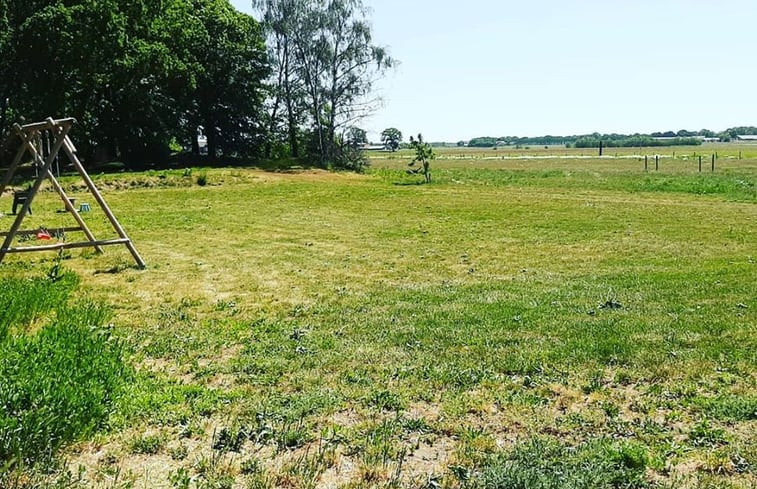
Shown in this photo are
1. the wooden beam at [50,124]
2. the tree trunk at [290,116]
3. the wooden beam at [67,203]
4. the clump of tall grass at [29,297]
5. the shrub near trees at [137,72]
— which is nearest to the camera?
the clump of tall grass at [29,297]

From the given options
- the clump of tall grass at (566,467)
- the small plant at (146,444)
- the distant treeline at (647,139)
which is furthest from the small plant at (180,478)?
the distant treeline at (647,139)

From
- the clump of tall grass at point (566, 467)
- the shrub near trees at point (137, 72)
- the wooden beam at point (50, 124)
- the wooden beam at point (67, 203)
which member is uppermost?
the shrub near trees at point (137, 72)

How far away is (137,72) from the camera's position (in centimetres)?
3025

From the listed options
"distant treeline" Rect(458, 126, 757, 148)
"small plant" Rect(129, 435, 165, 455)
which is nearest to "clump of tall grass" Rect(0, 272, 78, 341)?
"small plant" Rect(129, 435, 165, 455)

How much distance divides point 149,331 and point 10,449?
9.53 ft

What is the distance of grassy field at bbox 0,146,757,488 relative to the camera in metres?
3.61

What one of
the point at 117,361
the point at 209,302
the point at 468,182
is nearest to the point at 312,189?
the point at 468,182

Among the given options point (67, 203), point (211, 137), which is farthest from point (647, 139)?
point (67, 203)

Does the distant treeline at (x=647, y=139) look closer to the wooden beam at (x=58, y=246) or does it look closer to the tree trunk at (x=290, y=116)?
the tree trunk at (x=290, y=116)

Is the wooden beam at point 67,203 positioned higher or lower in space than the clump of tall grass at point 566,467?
higher

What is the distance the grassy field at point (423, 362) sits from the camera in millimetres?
3609

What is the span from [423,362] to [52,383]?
113 inches

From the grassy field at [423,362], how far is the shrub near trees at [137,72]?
18610 millimetres

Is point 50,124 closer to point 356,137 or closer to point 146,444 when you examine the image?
point 146,444
